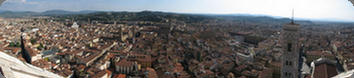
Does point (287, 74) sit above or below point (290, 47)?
below

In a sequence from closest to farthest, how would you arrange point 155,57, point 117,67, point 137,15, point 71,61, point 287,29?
point 287,29, point 117,67, point 71,61, point 155,57, point 137,15

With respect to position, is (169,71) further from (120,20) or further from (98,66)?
(120,20)

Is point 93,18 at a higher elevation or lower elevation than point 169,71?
higher

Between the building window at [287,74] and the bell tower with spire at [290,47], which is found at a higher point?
the bell tower with spire at [290,47]

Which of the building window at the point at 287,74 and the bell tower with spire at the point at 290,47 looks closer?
the bell tower with spire at the point at 290,47

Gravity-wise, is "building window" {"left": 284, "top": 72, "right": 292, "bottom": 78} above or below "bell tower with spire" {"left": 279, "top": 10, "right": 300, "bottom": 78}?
below

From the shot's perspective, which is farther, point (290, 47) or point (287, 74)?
point (287, 74)

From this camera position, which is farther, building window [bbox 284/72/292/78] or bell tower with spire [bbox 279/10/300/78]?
building window [bbox 284/72/292/78]

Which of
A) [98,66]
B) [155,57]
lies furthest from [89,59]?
[155,57]
